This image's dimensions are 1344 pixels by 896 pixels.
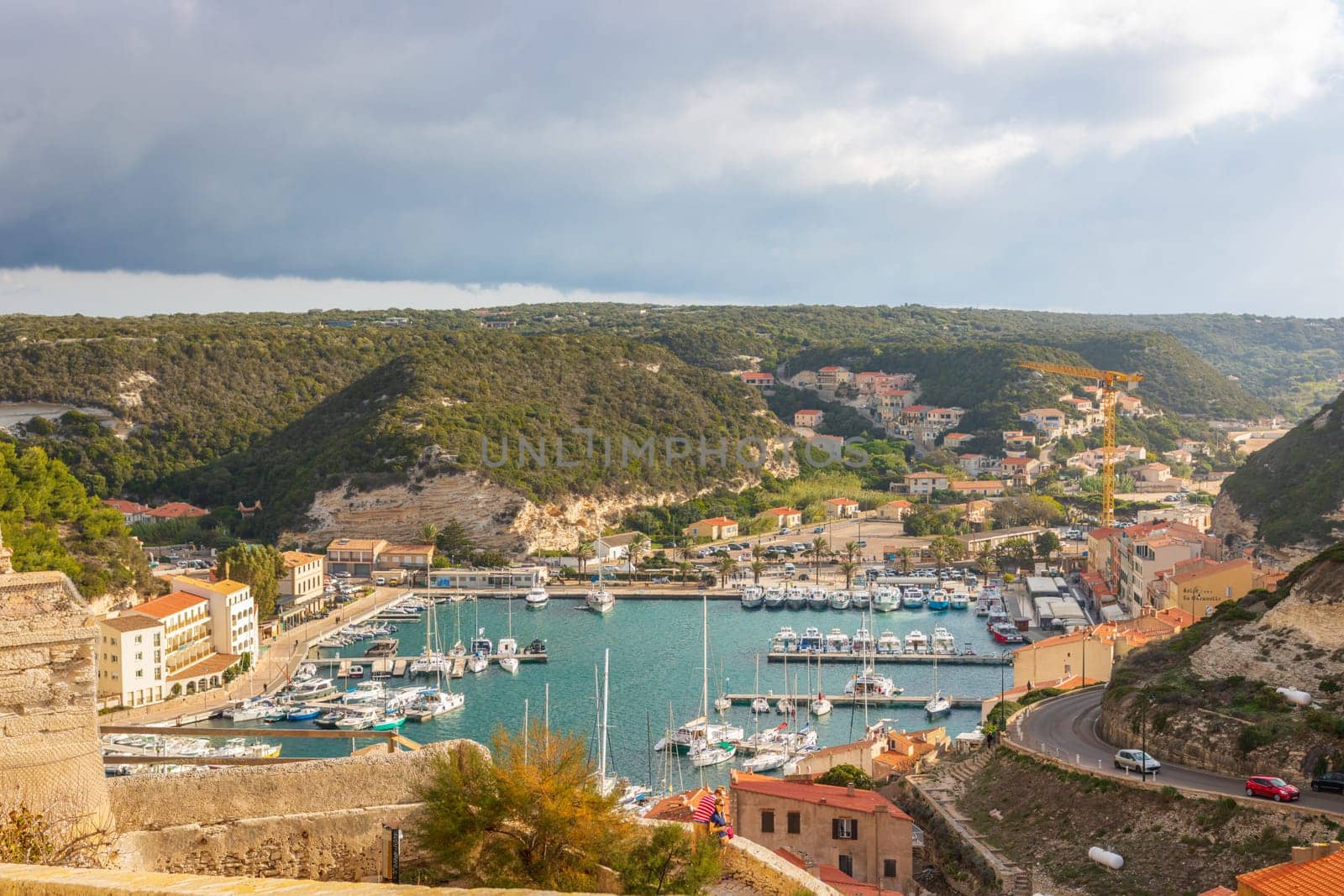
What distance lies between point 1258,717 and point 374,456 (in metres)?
47.9

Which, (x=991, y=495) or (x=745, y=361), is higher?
(x=745, y=361)

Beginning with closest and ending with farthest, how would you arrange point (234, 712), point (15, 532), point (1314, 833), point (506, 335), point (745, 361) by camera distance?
1. point (1314, 833)
2. point (234, 712)
3. point (15, 532)
4. point (506, 335)
5. point (745, 361)

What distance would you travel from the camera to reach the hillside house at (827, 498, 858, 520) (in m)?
66.1

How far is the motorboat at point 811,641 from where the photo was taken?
127ft

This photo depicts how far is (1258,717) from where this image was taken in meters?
17.8

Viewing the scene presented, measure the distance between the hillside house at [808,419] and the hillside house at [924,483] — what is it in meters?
18.2

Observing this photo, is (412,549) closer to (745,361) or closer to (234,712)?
(234,712)

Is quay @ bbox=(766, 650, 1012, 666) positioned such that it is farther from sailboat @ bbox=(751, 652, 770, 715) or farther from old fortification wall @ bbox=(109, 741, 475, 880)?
old fortification wall @ bbox=(109, 741, 475, 880)

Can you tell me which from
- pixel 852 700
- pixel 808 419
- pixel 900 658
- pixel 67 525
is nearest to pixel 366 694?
pixel 852 700

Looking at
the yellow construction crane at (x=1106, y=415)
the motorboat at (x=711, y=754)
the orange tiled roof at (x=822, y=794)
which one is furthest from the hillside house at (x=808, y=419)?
the orange tiled roof at (x=822, y=794)

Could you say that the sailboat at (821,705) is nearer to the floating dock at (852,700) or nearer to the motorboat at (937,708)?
the floating dock at (852,700)

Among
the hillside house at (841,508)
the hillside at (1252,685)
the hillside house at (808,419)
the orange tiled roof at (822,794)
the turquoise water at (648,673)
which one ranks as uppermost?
the hillside house at (808,419)

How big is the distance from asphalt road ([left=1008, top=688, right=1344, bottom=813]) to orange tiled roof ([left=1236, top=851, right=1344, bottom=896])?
17.7 feet

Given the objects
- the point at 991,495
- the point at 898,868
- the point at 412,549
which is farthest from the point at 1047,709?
the point at 991,495
